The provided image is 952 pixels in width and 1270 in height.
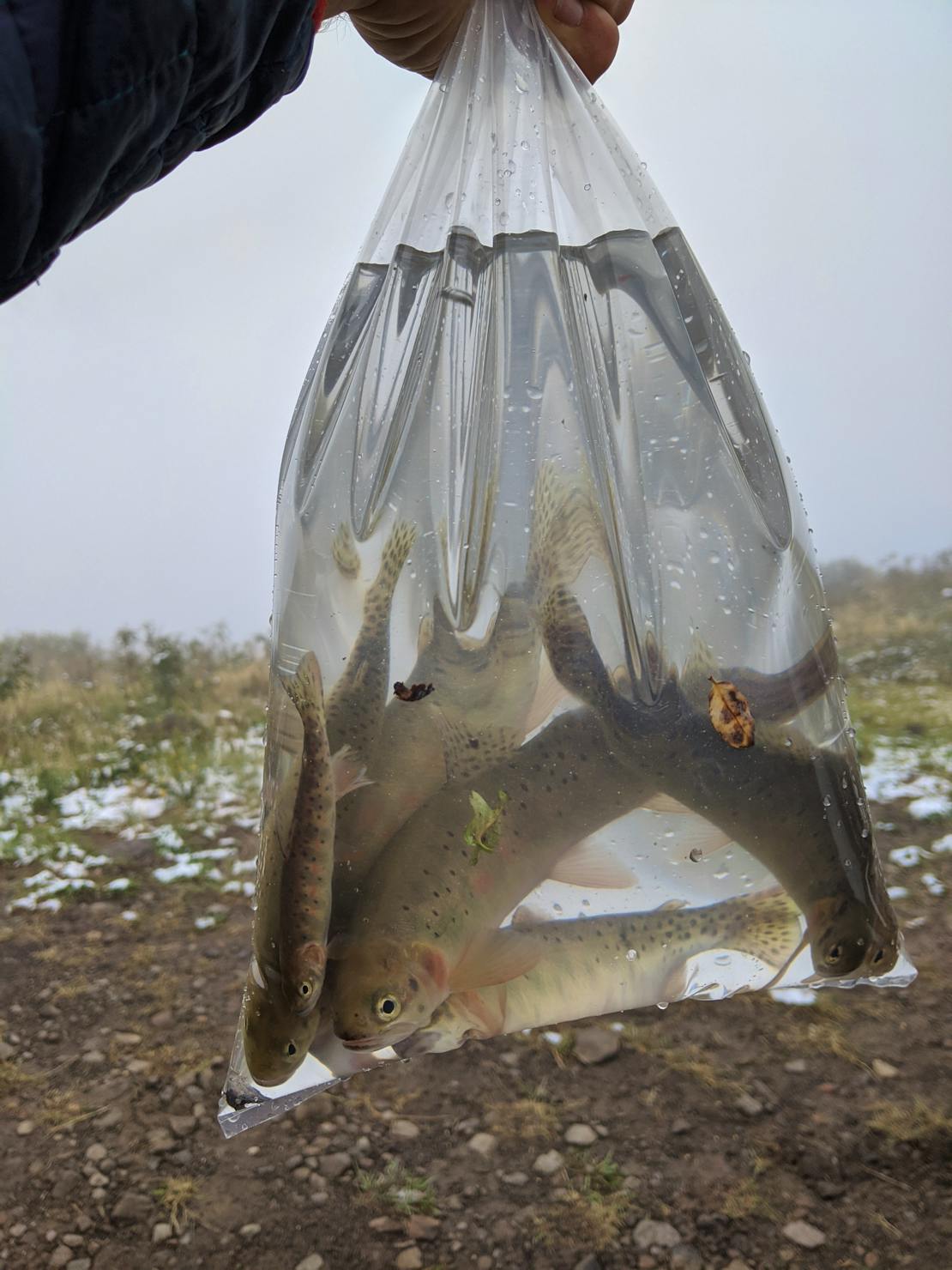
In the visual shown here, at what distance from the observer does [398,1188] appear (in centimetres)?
114

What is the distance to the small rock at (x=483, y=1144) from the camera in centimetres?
119

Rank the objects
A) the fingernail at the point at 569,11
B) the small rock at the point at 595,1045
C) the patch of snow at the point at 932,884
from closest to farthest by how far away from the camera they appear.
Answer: the fingernail at the point at 569,11
the small rock at the point at 595,1045
the patch of snow at the point at 932,884

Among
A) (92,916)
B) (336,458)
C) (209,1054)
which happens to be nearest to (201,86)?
(336,458)

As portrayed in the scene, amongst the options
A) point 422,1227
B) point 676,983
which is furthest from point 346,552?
point 422,1227

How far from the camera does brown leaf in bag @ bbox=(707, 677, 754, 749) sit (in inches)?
26.4

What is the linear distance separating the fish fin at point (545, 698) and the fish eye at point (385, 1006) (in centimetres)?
19

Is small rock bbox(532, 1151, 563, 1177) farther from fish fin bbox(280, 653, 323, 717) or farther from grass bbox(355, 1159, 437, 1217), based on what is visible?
fish fin bbox(280, 653, 323, 717)

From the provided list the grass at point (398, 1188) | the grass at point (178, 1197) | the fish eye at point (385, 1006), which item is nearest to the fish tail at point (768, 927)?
the fish eye at point (385, 1006)

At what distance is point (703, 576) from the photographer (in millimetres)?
699

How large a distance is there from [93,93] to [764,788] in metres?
0.56

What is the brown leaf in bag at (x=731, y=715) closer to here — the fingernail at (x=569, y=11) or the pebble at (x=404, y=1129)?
the fingernail at (x=569, y=11)

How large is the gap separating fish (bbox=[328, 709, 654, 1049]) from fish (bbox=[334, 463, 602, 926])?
0.04 ft

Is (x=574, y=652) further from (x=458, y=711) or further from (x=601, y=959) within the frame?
(x=601, y=959)

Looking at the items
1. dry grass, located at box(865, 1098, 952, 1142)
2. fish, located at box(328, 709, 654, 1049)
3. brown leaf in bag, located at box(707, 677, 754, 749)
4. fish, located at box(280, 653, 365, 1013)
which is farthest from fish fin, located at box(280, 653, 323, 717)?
dry grass, located at box(865, 1098, 952, 1142)
